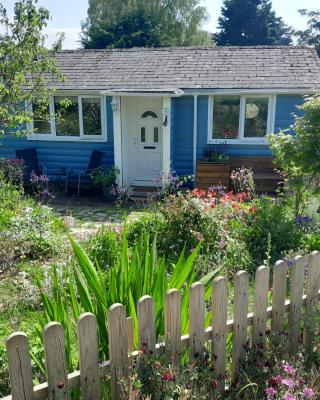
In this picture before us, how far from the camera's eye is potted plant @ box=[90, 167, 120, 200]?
36.2 ft

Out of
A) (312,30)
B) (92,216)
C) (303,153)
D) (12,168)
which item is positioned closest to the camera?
(303,153)

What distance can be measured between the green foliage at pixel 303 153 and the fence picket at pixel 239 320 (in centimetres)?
413

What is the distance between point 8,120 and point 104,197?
5.44m

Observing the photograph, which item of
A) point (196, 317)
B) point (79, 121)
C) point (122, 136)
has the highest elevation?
point (79, 121)

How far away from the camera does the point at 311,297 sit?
3.11 metres

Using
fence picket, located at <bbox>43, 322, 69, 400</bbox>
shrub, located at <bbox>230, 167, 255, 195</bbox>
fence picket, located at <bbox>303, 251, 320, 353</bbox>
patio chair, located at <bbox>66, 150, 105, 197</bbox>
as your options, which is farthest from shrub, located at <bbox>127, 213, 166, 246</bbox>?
patio chair, located at <bbox>66, 150, 105, 197</bbox>

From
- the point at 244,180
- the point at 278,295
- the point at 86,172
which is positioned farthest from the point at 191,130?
the point at 278,295

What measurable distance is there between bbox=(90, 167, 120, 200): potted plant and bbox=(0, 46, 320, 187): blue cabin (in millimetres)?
243

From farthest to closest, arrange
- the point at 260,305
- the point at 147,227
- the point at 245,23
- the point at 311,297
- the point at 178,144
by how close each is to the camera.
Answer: the point at 245,23
the point at 178,144
the point at 147,227
the point at 311,297
the point at 260,305

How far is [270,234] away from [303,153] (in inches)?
65.3

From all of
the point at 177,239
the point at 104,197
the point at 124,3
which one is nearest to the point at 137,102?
the point at 104,197

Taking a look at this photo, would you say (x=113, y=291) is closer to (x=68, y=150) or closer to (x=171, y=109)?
(x=171, y=109)

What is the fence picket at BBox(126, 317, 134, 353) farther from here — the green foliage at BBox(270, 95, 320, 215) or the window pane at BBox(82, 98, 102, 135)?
the window pane at BBox(82, 98, 102, 135)

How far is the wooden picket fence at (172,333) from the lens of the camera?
1.96 m
